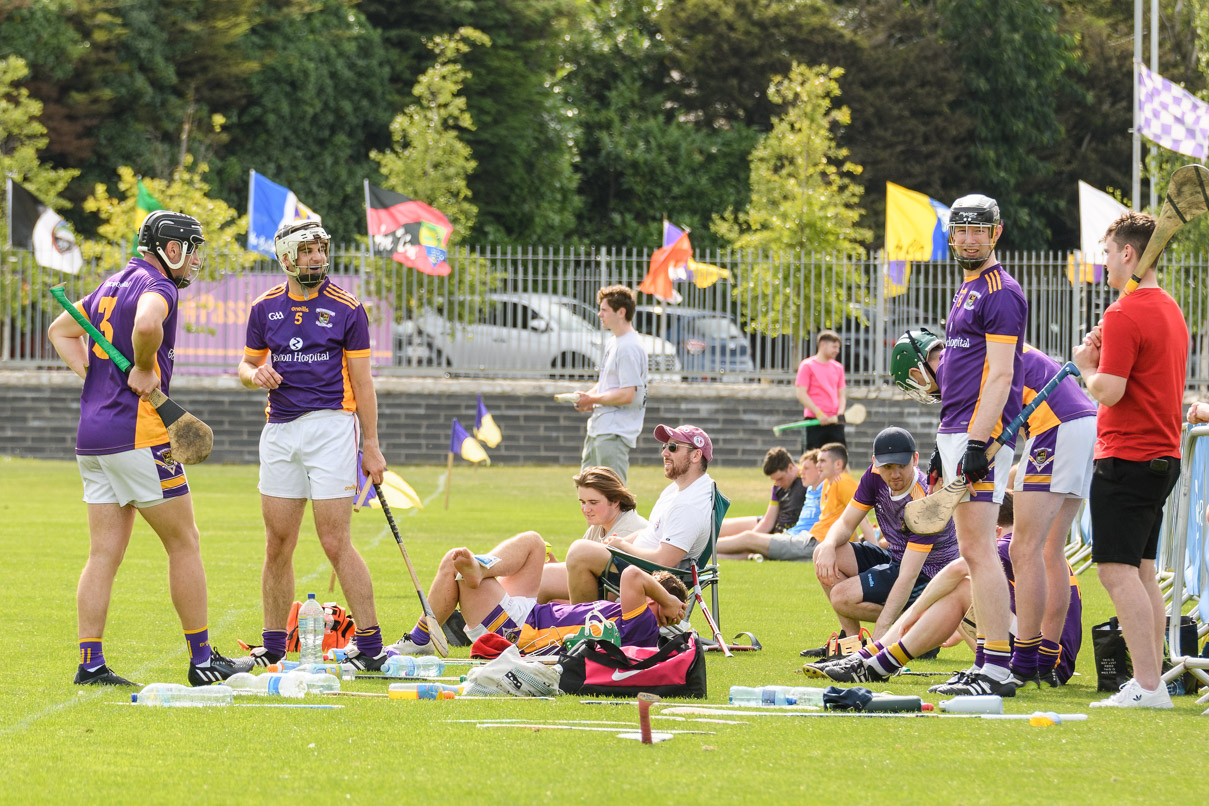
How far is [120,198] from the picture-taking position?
122 ft

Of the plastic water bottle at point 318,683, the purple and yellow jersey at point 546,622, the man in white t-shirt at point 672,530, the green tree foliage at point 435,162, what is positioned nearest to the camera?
the plastic water bottle at point 318,683

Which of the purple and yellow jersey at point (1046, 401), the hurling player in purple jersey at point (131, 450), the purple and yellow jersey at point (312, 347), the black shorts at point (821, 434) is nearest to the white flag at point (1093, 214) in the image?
the black shorts at point (821, 434)

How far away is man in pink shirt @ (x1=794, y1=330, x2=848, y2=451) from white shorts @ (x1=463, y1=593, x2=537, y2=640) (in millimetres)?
9473

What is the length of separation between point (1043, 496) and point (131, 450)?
3.87 meters

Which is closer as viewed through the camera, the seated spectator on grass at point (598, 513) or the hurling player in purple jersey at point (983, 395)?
the hurling player in purple jersey at point (983, 395)

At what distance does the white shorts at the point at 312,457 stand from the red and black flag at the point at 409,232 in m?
17.4

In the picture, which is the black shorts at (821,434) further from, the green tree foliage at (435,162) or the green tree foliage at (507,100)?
the green tree foliage at (507,100)

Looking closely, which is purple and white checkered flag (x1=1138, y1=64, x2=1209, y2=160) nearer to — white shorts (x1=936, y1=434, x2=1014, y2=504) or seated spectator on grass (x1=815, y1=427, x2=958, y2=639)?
seated spectator on grass (x1=815, y1=427, x2=958, y2=639)

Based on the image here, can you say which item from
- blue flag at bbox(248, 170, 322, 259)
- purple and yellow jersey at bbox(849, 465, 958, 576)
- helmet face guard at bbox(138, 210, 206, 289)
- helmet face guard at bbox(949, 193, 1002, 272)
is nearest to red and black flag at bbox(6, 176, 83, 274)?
blue flag at bbox(248, 170, 322, 259)

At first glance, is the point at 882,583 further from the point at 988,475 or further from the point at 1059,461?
the point at 988,475

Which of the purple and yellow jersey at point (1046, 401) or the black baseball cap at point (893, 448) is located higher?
the purple and yellow jersey at point (1046, 401)

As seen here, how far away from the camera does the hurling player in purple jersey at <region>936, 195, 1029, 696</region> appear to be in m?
6.64

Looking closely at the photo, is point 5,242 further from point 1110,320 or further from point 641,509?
point 1110,320

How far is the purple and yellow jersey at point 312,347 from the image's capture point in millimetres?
7262
